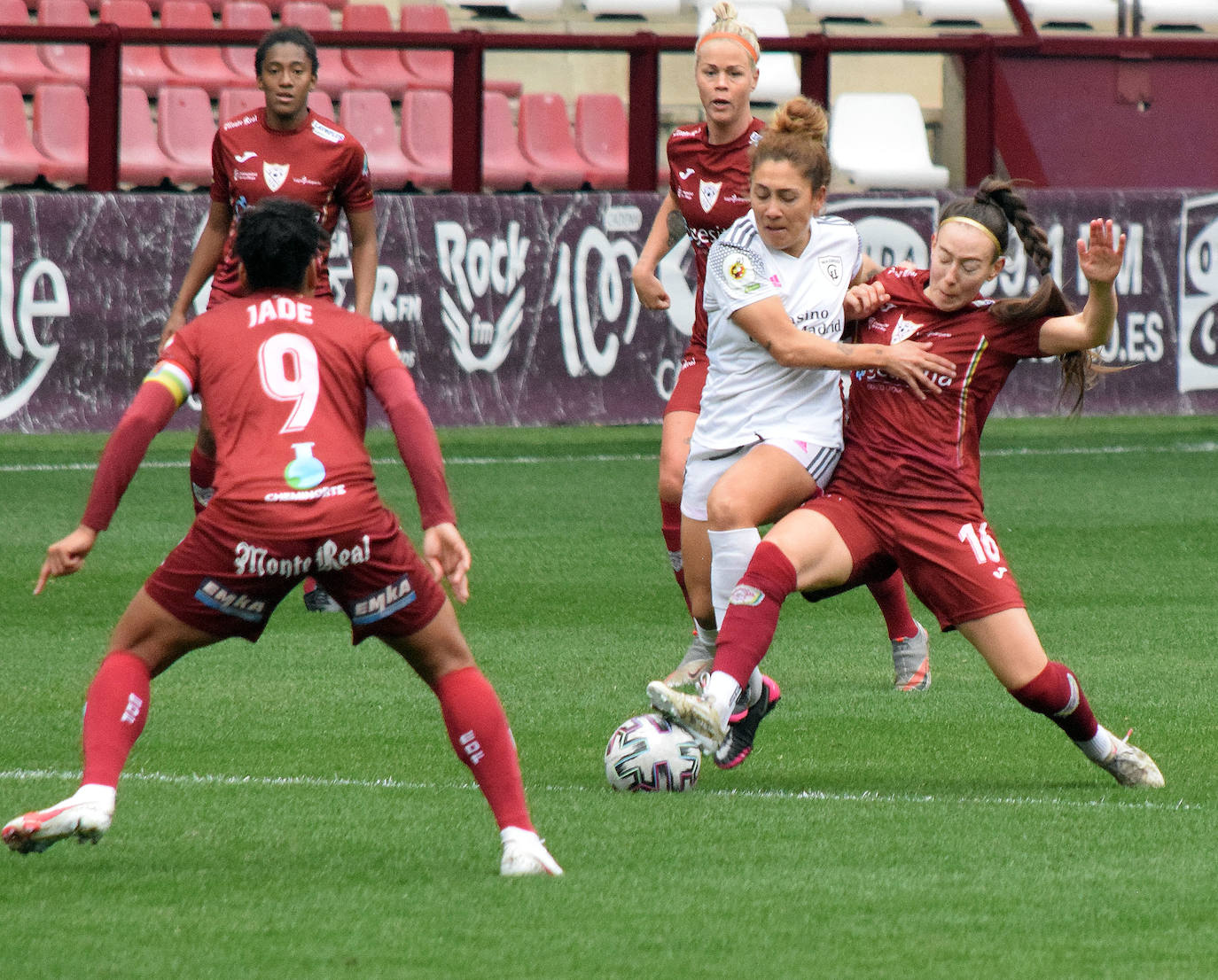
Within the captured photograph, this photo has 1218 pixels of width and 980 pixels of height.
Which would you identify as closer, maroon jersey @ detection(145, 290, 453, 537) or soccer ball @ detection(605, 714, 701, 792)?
maroon jersey @ detection(145, 290, 453, 537)

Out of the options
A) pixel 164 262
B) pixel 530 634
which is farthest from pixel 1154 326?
pixel 530 634

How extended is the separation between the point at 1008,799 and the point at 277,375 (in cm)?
215

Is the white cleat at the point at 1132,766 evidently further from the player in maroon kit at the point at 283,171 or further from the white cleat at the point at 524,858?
the player in maroon kit at the point at 283,171

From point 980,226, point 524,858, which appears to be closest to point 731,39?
point 980,226

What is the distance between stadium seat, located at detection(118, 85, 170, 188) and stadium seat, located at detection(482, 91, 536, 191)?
7.88ft

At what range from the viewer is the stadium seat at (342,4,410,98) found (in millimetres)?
16688

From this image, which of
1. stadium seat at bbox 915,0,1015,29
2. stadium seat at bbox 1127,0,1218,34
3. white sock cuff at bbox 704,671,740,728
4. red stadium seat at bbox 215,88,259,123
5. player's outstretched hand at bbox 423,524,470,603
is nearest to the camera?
player's outstretched hand at bbox 423,524,470,603

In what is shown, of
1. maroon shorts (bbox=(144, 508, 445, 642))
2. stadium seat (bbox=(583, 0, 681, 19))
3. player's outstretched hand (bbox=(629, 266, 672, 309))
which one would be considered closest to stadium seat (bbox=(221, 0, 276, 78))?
stadium seat (bbox=(583, 0, 681, 19))

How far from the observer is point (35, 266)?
42.6 feet

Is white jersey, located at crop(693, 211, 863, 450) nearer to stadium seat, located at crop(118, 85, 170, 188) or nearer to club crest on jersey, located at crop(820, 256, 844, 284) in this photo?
club crest on jersey, located at crop(820, 256, 844, 284)

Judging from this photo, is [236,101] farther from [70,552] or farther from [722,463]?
[70,552]

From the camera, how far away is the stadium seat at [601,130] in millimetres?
17438

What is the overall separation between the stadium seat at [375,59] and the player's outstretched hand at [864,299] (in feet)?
36.2

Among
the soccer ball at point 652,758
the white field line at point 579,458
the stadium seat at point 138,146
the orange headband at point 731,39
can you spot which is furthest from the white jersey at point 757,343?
the stadium seat at point 138,146
